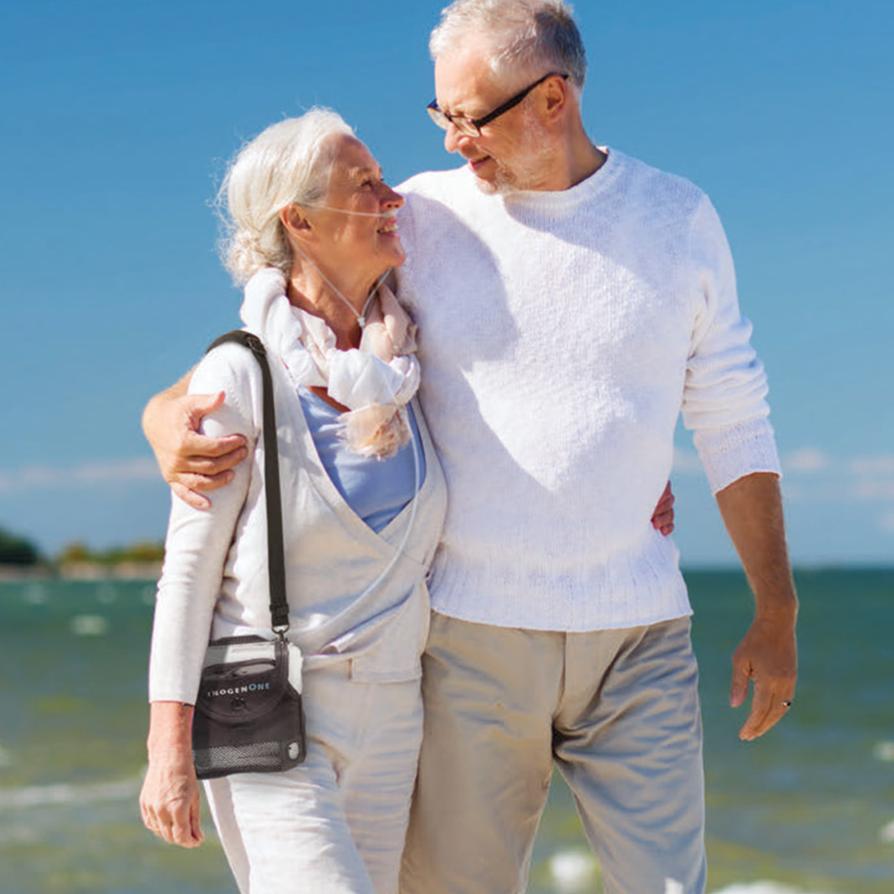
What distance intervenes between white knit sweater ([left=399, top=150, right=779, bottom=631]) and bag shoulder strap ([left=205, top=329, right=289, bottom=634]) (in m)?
0.35

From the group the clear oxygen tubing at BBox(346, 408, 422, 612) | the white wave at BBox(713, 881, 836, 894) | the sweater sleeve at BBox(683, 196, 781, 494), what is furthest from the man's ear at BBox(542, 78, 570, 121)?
the white wave at BBox(713, 881, 836, 894)

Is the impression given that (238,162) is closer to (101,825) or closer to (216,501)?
(216,501)

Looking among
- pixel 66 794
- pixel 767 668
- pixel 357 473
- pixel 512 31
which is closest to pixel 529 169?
pixel 512 31

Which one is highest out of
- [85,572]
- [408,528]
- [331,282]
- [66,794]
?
[331,282]

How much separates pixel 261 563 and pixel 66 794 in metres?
8.98

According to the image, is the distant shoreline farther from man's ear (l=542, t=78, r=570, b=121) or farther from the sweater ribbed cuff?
man's ear (l=542, t=78, r=570, b=121)

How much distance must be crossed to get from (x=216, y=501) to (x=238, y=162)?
0.67 meters

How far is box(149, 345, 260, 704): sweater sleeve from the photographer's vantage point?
2.58m

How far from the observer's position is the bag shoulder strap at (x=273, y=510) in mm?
2570

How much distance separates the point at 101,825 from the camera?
9398mm

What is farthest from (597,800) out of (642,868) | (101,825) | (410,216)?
(101,825)

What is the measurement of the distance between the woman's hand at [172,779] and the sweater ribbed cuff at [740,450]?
1.21 m

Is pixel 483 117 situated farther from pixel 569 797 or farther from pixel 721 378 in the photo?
pixel 569 797

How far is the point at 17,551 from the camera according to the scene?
312ft
